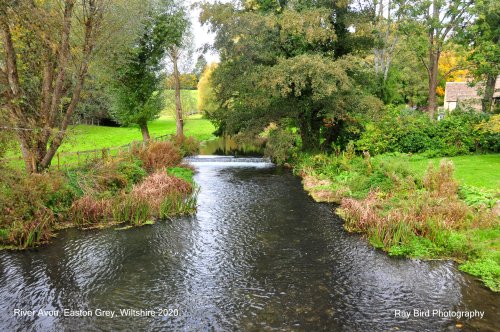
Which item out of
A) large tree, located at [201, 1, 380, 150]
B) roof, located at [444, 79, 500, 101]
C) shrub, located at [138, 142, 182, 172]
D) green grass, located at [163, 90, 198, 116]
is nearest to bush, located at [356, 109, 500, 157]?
large tree, located at [201, 1, 380, 150]

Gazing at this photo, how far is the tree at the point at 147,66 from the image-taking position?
32062 millimetres

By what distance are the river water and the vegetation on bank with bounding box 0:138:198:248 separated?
2.71ft

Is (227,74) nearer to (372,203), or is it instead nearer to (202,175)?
(202,175)

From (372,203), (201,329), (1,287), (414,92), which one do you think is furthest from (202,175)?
(414,92)

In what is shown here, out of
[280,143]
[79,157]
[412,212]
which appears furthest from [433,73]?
[79,157]

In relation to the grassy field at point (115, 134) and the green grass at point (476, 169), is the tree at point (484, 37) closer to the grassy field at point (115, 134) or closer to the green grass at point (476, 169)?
the green grass at point (476, 169)

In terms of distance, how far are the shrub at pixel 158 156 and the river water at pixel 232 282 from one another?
26.9 ft

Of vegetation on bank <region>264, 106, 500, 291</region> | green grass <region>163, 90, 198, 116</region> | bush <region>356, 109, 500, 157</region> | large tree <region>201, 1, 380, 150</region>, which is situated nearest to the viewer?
vegetation on bank <region>264, 106, 500, 291</region>

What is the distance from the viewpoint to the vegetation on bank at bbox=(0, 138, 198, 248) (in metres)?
13.7

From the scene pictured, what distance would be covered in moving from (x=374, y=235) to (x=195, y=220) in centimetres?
777

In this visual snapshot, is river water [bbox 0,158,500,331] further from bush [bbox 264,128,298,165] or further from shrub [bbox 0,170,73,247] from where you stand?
bush [bbox 264,128,298,165]

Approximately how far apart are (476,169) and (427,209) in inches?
315

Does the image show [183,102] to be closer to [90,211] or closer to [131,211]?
[131,211]

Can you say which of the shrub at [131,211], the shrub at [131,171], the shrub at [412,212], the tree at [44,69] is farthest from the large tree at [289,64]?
the shrub at [131,211]
